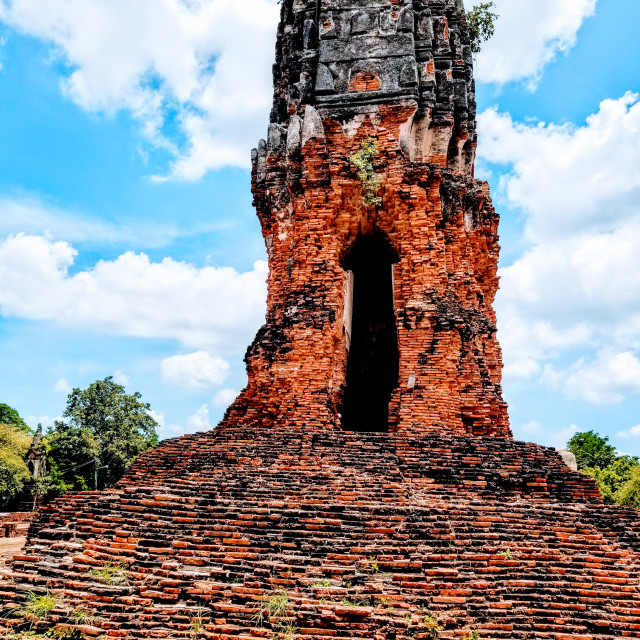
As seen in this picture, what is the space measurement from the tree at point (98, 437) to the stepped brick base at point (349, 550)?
25979mm

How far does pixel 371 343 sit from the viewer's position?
16.2 meters

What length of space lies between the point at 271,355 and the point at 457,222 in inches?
209

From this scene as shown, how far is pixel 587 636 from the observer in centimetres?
525

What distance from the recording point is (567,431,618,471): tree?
35.5m

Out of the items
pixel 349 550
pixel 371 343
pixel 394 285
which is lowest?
pixel 349 550

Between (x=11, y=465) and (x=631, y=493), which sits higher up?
(x=11, y=465)

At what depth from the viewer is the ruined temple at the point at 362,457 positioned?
18.1ft

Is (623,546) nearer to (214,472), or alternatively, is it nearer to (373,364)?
(214,472)

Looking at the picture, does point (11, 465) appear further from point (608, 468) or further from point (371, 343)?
point (608, 468)

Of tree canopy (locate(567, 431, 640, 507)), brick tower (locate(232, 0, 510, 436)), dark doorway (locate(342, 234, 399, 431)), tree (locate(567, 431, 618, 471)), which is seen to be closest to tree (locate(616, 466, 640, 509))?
tree canopy (locate(567, 431, 640, 507))

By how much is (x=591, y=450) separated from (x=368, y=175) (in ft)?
104

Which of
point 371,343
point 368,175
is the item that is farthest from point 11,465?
point 368,175

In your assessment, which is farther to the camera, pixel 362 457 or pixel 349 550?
pixel 362 457

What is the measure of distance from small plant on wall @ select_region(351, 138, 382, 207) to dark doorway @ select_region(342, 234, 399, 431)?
1.37 m
